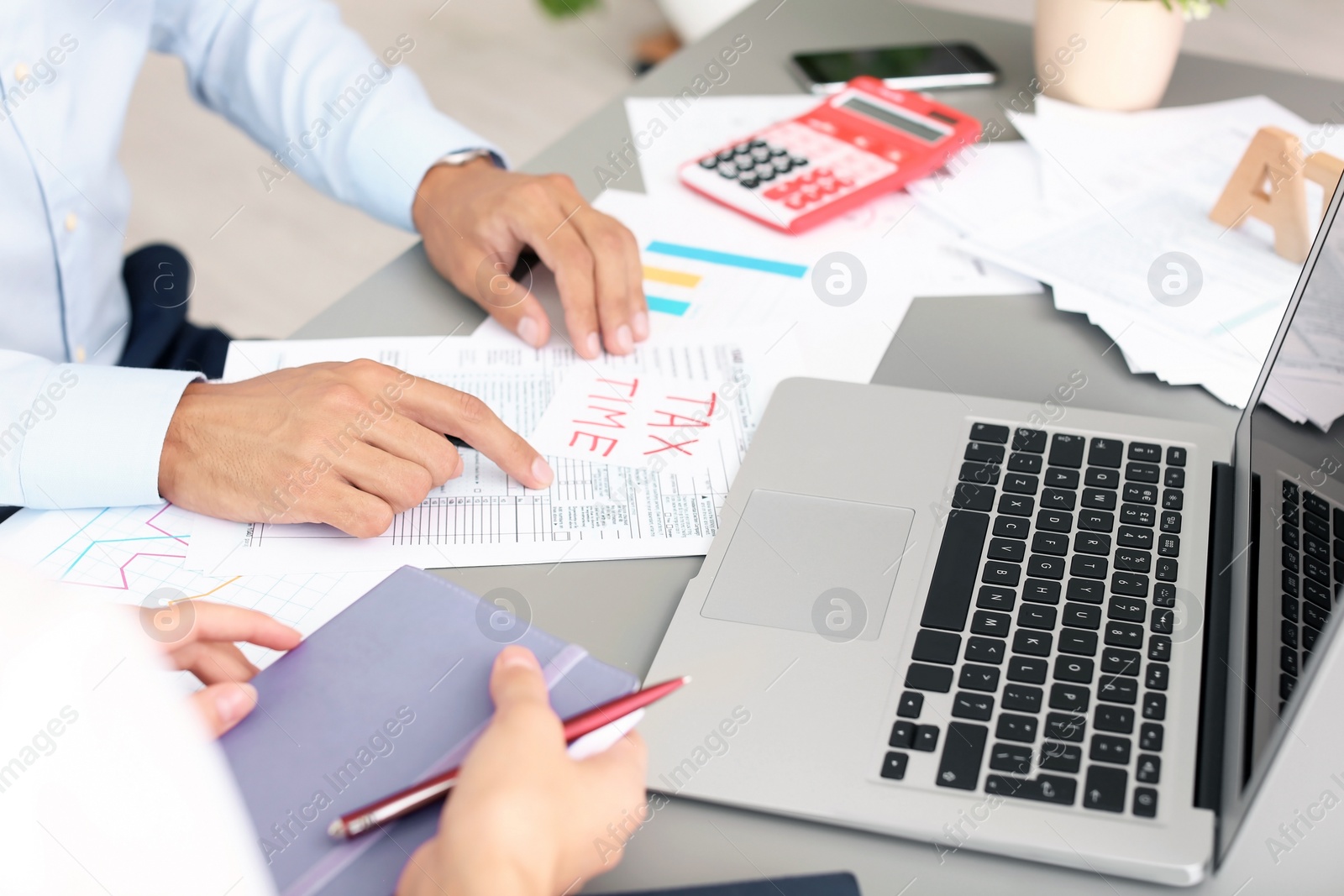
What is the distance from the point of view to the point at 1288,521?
0.58m

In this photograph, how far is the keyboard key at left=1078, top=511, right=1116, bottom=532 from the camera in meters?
0.65

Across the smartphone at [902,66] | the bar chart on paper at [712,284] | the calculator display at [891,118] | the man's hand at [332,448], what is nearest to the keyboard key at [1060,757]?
the man's hand at [332,448]

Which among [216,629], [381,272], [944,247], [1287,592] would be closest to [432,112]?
[381,272]

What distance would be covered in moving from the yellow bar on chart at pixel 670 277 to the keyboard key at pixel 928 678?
45 cm

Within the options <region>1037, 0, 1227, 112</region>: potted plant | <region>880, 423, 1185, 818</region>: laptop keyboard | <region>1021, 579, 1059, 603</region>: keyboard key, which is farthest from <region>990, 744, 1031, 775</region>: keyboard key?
<region>1037, 0, 1227, 112</region>: potted plant

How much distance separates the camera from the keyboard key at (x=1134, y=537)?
2.10ft

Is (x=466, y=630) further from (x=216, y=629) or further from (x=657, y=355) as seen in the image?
(x=657, y=355)

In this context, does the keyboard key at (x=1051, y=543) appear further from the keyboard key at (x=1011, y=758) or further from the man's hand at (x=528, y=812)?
the man's hand at (x=528, y=812)

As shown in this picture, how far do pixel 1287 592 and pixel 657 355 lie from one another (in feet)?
1.52

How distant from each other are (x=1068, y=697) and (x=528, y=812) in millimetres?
271

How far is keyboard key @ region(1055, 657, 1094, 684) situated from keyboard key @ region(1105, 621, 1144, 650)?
0.07ft

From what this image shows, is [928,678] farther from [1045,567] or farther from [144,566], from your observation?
[144,566]

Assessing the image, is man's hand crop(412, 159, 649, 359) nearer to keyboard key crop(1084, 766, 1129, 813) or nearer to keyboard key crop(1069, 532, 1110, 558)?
keyboard key crop(1069, 532, 1110, 558)

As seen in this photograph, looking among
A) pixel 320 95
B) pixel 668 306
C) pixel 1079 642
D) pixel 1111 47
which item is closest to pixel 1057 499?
pixel 1079 642
